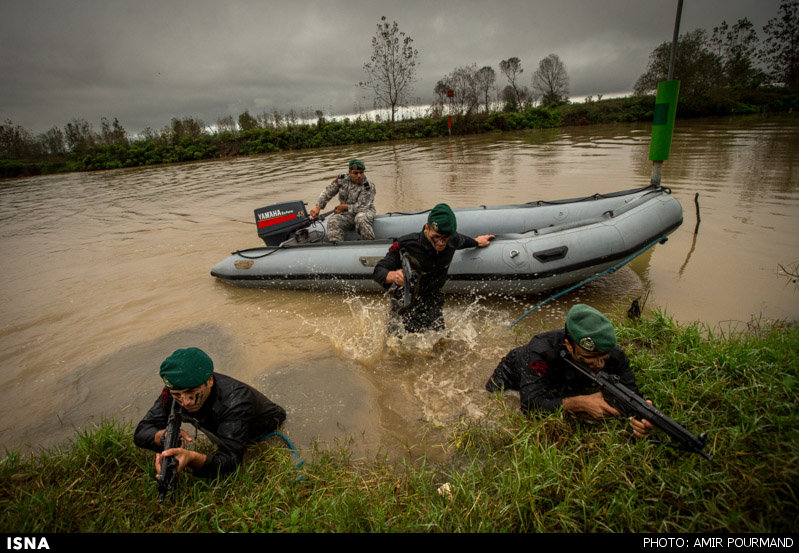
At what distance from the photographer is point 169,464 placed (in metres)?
1.72

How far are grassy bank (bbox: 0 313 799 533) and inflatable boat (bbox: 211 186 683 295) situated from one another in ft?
5.00

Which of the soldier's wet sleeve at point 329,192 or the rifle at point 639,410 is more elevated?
the soldier's wet sleeve at point 329,192

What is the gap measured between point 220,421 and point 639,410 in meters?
2.22

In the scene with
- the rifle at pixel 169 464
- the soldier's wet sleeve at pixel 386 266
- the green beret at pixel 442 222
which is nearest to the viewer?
the rifle at pixel 169 464

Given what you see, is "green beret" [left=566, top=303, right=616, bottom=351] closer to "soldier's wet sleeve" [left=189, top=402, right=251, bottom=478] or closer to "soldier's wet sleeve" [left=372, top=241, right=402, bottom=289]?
"soldier's wet sleeve" [left=372, top=241, right=402, bottom=289]

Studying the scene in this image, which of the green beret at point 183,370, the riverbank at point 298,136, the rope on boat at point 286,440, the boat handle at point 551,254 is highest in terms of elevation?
the riverbank at point 298,136

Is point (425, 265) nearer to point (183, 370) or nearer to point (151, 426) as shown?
point (183, 370)

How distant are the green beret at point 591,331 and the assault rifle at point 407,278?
132cm

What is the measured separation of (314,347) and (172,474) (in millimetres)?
1947

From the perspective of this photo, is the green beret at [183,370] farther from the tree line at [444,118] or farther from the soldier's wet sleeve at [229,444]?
the tree line at [444,118]

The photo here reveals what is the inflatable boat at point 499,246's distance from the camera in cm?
370

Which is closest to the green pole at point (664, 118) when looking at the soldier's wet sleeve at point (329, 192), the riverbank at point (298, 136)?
the soldier's wet sleeve at point (329, 192)

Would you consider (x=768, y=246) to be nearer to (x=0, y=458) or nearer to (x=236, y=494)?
(x=236, y=494)

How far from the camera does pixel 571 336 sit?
6.48 ft
